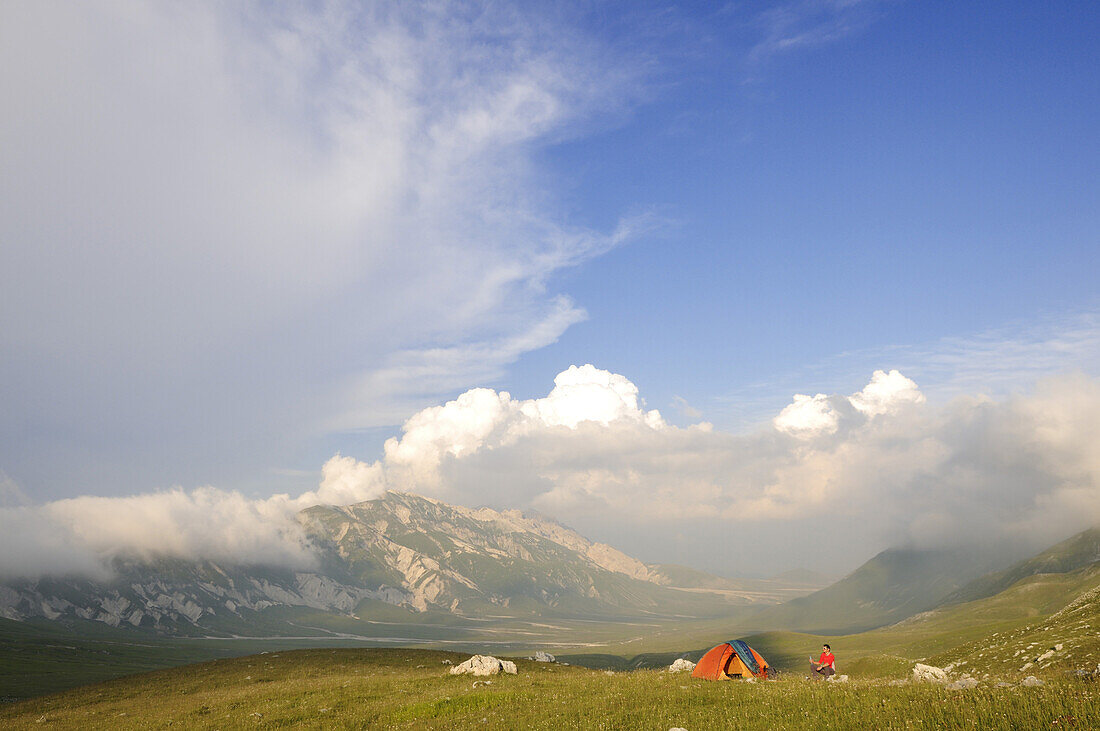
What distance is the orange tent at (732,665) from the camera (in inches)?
1384

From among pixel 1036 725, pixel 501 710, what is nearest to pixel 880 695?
pixel 1036 725

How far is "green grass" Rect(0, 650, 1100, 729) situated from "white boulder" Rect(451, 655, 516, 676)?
1.15 meters

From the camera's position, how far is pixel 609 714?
22500 mm

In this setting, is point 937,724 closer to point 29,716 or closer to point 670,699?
point 670,699

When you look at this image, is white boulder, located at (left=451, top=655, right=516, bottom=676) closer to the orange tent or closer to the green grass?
the green grass

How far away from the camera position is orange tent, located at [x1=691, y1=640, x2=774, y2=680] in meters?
35.2

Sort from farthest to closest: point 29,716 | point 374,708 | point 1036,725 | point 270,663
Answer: point 270,663 → point 29,716 → point 374,708 → point 1036,725

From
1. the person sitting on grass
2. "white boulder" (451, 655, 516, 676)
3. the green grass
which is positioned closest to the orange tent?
the green grass

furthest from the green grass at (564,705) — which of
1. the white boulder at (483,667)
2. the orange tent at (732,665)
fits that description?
the orange tent at (732,665)

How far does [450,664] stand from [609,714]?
1881 inches

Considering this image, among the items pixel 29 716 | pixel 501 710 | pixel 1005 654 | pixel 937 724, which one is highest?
pixel 937 724

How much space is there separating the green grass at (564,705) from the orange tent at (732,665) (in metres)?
1.98

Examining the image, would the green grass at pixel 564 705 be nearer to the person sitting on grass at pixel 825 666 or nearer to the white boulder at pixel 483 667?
the white boulder at pixel 483 667

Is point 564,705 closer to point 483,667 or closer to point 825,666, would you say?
point 825,666
